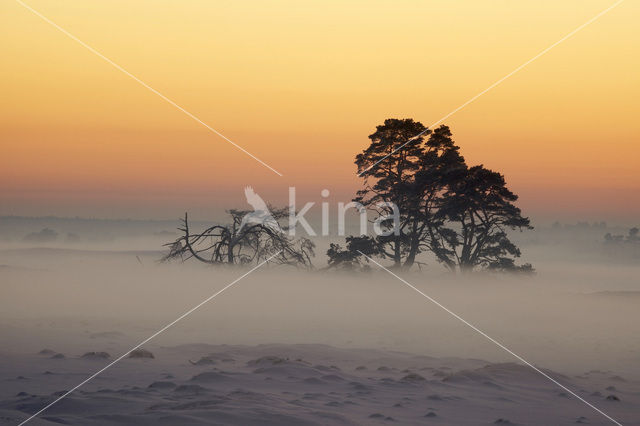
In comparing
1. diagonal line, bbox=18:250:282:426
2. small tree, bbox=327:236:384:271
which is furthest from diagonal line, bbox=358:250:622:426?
diagonal line, bbox=18:250:282:426

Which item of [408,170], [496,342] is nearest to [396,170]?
[408,170]

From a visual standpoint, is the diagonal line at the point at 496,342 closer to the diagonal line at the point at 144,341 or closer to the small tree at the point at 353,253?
the small tree at the point at 353,253

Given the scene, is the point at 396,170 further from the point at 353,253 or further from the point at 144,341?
the point at 144,341

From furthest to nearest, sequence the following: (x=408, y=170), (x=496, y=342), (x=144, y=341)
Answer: (x=408, y=170), (x=496, y=342), (x=144, y=341)

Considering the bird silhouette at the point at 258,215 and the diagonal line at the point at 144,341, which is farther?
the bird silhouette at the point at 258,215

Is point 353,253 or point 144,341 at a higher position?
point 353,253

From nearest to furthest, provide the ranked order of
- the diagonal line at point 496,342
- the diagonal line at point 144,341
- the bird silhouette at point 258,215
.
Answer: the diagonal line at point 144,341 → the diagonal line at point 496,342 → the bird silhouette at point 258,215

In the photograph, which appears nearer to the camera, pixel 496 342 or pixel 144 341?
pixel 144 341

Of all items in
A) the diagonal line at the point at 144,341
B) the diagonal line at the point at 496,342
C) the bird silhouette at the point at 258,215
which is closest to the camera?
the diagonal line at the point at 144,341

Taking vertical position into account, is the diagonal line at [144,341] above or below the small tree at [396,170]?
below

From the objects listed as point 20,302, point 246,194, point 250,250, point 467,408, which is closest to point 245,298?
point 250,250

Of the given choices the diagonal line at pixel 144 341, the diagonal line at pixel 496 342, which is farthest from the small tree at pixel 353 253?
the diagonal line at pixel 144 341

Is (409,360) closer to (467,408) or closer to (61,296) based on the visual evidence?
(467,408)

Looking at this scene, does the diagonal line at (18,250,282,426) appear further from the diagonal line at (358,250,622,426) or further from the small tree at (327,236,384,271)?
the diagonal line at (358,250,622,426)
